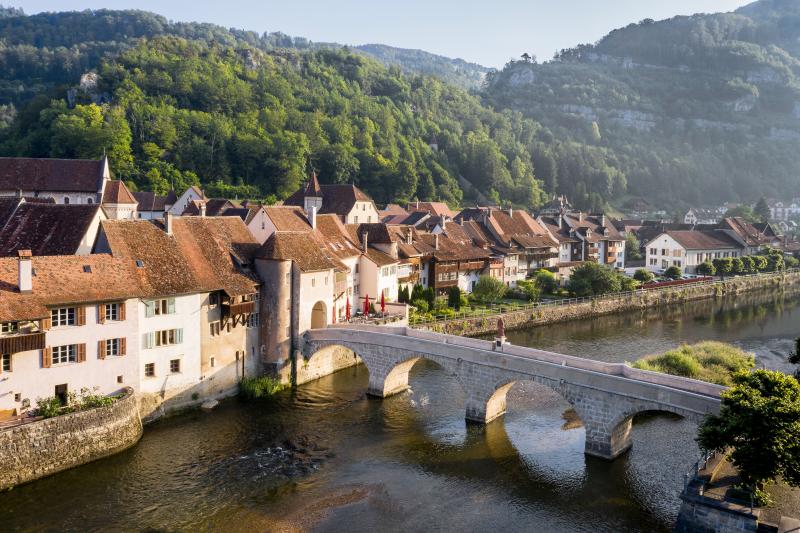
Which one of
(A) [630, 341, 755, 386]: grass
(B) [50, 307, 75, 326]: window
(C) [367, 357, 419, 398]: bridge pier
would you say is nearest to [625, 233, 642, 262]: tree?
(A) [630, 341, 755, 386]: grass

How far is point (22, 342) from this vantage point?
112 feet

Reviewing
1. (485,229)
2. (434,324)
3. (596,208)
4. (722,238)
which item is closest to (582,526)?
(434,324)

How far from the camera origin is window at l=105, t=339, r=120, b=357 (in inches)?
1530

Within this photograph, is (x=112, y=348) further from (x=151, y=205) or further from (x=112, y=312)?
(x=151, y=205)

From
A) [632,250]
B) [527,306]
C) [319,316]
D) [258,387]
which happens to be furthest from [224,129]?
[258,387]

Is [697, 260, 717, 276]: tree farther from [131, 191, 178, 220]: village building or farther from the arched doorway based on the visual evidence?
[131, 191, 178, 220]: village building

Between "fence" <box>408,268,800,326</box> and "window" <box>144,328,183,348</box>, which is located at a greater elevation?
"window" <box>144,328,183,348</box>

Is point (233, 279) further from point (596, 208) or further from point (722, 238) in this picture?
point (596, 208)

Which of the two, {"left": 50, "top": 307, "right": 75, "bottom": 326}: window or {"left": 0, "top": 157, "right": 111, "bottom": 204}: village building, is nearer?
{"left": 50, "top": 307, "right": 75, "bottom": 326}: window

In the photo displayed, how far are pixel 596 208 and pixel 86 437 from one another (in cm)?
17882

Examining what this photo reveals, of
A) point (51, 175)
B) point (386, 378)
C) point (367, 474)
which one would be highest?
point (51, 175)

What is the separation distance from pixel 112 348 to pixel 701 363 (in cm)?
4160

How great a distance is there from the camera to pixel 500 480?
1368 inches

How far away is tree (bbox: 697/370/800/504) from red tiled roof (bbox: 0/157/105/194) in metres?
75.7
